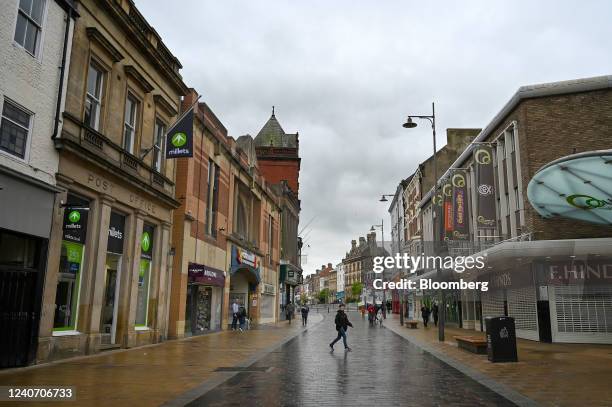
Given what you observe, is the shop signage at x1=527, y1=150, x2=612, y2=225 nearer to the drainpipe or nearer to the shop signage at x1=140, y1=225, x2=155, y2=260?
the shop signage at x1=140, y1=225, x2=155, y2=260

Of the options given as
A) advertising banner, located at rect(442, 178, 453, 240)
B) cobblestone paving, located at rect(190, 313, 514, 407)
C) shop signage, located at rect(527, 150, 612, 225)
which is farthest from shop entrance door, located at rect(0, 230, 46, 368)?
advertising banner, located at rect(442, 178, 453, 240)

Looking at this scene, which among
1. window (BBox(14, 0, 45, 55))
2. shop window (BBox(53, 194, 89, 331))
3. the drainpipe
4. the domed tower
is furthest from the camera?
the domed tower

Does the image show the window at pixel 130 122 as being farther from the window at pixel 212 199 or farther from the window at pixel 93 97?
the window at pixel 212 199

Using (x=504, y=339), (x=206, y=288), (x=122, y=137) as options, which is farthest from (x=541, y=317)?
(x=122, y=137)

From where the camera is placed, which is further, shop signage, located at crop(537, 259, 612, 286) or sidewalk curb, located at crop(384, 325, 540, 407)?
shop signage, located at crop(537, 259, 612, 286)

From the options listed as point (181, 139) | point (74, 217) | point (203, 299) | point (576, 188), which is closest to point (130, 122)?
point (181, 139)

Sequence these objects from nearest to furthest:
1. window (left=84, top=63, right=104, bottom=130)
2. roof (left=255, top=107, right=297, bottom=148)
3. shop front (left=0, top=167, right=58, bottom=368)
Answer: shop front (left=0, top=167, right=58, bottom=368)
window (left=84, top=63, right=104, bottom=130)
roof (left=255, top=107, right=297, bottom=148)

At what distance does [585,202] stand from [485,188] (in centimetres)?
770

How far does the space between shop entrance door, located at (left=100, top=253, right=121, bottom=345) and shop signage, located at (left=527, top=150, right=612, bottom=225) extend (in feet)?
49.5

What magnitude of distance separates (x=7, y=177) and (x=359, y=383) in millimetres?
8894

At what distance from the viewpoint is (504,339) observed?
14.2 m

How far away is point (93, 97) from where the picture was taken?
49.9 feet

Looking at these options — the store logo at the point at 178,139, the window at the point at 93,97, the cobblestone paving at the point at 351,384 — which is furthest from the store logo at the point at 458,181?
the window at the point at 93,97

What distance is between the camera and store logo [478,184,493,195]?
25619 millimetres
